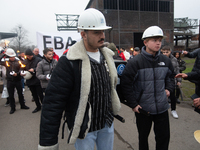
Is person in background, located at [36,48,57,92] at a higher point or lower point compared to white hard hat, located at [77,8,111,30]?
lower

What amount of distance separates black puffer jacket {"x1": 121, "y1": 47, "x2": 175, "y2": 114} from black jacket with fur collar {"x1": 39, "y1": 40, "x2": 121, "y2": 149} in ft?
2.72

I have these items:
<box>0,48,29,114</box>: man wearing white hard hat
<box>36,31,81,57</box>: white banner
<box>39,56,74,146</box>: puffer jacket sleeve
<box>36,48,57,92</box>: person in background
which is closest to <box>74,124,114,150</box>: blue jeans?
<box>39,56,74,146</box>: puffer jacket sleeve

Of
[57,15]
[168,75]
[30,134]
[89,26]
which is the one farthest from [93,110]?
[57,15]

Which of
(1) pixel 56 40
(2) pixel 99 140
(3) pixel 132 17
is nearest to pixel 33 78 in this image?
(1) pixel 56 40

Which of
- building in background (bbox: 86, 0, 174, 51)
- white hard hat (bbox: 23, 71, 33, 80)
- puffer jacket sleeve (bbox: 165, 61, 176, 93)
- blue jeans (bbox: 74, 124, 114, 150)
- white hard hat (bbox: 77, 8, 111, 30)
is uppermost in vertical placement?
building in background (bbox: 86, 0, 174, 51)

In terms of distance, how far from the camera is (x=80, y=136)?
4.70 ft

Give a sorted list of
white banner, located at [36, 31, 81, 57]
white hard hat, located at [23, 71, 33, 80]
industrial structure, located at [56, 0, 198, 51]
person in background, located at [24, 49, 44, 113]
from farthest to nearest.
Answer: industrial structure, located at [56, 0, 198, 51]
white banner, located at [36, 31, 81, 57]
person in background, located at [24, 49, 44, 113]
white hard hat, located at [23, 71, 33, 80]

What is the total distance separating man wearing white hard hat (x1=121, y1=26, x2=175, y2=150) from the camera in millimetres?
2086

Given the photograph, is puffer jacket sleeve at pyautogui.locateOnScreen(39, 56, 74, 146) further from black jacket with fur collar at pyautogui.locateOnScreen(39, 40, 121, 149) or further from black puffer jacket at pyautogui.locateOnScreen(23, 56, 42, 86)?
black puffer jacket at pyautogui.locateOnScreen(23, 56, 42, 86)

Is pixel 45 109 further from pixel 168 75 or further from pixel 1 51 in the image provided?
pixel 1 51

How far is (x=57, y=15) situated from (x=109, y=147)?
22642 millimetres

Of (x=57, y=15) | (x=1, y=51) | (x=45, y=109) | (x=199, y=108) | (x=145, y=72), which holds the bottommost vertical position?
(x=199, y=108)

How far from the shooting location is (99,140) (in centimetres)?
167

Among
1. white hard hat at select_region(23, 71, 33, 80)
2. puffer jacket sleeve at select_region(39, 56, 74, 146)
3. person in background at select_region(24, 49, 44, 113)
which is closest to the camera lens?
puffer jacket sleeve at select_region(39, 56, 74, 146)
